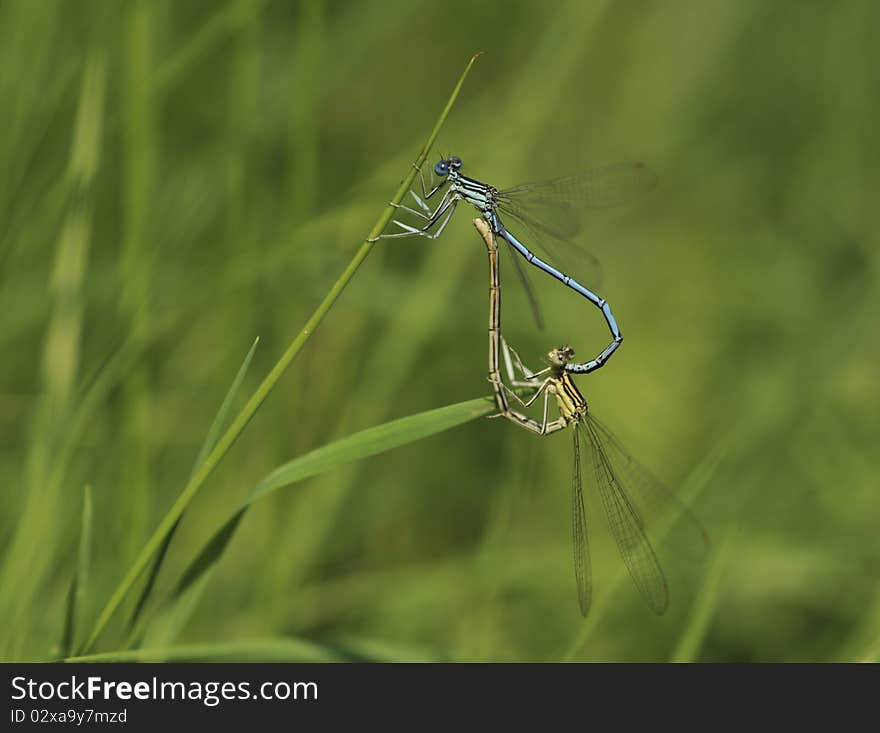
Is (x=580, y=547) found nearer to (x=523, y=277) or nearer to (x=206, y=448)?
(x=523, y=277)

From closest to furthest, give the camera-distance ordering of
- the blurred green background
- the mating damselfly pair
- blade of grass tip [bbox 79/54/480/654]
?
blade of grass tip [bbox 79/54/480/654]
the mating damselfly pair
the blurred green background

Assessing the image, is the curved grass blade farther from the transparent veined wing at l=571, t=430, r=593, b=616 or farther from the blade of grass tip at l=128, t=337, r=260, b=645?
the blade of grass tip at l=128, t=337, r=260, b=645

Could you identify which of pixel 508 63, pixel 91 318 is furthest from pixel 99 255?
pixel 508 63

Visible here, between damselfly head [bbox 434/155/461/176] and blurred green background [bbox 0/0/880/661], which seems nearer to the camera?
blurred green background [bbox 0/0/880/661]

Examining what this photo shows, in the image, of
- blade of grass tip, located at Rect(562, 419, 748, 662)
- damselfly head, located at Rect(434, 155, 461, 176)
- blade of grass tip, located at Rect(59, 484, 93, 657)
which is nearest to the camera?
blade of grass tip, located at Rect(59, 484, 93, 657)

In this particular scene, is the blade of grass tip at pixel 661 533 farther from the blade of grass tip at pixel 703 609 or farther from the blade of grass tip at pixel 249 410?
the blade of grass tip at pixel 249 410

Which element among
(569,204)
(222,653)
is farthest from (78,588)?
(569,204)

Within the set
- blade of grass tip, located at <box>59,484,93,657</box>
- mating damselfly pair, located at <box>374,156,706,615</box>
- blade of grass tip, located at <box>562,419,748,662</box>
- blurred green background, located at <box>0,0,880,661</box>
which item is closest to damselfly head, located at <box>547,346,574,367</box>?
mating damselfly pair, located at <box>374,156,706,615</box>

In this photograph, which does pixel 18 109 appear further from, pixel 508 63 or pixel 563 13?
pixel 508 63
